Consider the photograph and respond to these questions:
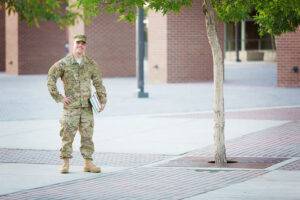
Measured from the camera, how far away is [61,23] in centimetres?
1213

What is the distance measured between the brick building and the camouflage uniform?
19394 mm

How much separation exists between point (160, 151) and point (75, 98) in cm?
289

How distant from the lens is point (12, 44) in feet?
155

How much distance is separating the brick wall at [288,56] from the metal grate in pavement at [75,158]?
17.4 metres

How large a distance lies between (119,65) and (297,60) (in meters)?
12.8

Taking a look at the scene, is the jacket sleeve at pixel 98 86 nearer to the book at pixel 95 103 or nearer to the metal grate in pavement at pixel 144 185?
the book at pixel 95 103

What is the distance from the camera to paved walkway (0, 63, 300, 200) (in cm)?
1058

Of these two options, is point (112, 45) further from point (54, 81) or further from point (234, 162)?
point (54, 81)

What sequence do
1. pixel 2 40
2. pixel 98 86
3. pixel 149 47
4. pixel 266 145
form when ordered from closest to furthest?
1. pixel 98 86
2. pixel 266 145
3. pixel 149 47
4. pixel 2 40

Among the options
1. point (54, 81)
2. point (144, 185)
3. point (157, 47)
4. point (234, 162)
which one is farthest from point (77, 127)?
point (157, 47)

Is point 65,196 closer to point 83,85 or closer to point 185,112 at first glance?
point 83,85

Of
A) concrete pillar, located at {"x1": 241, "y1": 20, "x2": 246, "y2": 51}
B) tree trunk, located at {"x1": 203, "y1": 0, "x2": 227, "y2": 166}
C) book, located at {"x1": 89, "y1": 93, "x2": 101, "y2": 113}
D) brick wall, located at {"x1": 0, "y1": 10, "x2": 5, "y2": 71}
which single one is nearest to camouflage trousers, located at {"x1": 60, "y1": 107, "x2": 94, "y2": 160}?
book, located at {"x1": 89, "y1": 93, "x2": 101, "y2": 113}

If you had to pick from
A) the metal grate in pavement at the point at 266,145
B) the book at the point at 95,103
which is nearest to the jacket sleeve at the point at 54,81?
the book at the point at 95,103

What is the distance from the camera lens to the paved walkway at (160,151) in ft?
34.7
